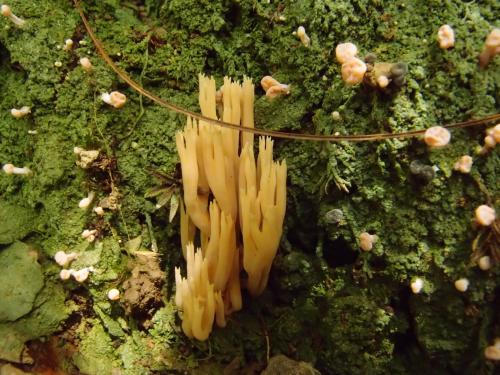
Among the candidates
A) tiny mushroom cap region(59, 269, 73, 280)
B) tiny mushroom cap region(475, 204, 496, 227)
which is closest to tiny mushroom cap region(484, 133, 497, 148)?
tiny mushroom cap region(475, 204, 496, 227)

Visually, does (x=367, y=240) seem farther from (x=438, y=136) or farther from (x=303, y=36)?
(x=303, y=36)

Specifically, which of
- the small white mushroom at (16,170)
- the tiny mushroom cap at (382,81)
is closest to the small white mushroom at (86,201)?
the small white mushroom at (16,170)

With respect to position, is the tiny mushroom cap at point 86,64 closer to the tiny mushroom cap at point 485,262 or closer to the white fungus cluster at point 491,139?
the white fungus cluster at point 491,139

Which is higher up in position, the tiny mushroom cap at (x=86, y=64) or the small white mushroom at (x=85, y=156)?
the tiny mushroom cap at (x=86, y=64)

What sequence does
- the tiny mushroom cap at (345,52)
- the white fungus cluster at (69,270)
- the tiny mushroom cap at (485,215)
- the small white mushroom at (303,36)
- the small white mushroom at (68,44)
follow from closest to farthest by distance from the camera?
1. the tiny mushroom cap at (485,215)
2. the tiny mushroom cap at (345,52)
3. the small white mushroom at (303,36)
4. the white fungus cluster at (69,270)
5. the small white mushroom at (68,44)

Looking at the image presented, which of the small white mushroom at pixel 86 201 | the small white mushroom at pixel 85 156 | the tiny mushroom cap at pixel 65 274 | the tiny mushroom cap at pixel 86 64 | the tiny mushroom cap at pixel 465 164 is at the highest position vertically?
the tiny mushroom cap at pixel 86 64

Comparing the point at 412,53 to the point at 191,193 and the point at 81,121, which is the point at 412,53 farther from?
the point at 81,121


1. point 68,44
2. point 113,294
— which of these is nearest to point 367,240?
point 113,294

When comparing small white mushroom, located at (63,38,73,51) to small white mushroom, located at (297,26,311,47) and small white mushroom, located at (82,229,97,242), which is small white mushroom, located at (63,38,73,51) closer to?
small white mushroom, located at (82,229,97,242)
